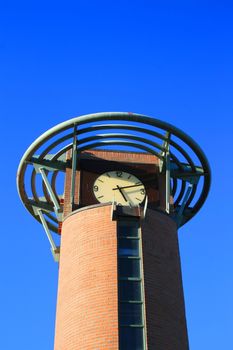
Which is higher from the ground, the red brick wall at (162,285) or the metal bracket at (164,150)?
the metal bracket at (164,150)

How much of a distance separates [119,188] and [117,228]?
3259 mm

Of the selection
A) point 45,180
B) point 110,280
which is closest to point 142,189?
point 45,180

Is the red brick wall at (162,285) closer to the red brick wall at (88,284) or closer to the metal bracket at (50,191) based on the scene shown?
the red brick wall at (88,284)

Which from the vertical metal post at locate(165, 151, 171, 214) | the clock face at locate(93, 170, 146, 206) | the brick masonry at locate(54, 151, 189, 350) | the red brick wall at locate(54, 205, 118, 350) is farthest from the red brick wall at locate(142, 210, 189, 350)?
Result: the clock face at locate(93, 170, 146, 206)

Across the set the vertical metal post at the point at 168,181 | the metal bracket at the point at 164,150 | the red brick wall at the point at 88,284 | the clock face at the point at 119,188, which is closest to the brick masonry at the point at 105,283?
the red brick wall at the point at 88,284

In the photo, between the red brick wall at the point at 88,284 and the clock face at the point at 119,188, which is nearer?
the red brick wall at the point at 88,284

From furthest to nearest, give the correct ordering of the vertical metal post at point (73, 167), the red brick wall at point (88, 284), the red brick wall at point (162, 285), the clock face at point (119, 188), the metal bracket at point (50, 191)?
the clock face at point (119, 188) → the metal bracket at point (50, 191) → the vertical metal post at point (73, 167) → the red brick wall at point (162, 285) → the red brick wall at point (88, 284)

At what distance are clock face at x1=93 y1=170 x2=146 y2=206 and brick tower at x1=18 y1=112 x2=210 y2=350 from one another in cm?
4

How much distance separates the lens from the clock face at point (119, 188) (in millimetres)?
24469

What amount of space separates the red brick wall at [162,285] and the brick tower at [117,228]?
0.04 meters

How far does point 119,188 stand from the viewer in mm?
24734

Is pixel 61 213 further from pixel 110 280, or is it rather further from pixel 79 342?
pixel 79 342

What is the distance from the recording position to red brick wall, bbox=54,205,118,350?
63.2 ft

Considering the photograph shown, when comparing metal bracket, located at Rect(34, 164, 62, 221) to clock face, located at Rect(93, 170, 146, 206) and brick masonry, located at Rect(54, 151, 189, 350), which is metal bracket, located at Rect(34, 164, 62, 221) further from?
clock face, located at Rect(93, 170, 146, 206)
